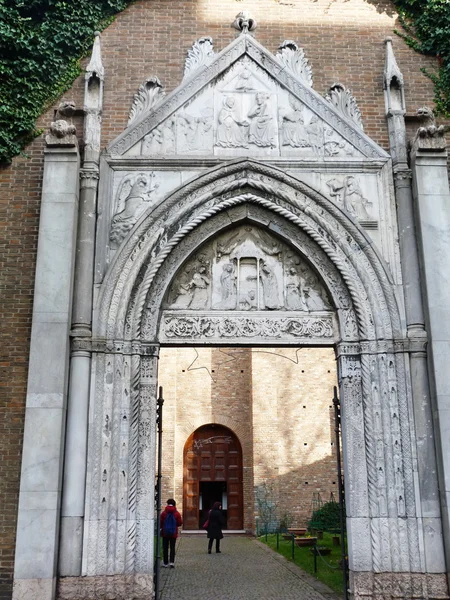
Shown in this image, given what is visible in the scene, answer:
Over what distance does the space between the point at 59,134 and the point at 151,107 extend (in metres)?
1.46

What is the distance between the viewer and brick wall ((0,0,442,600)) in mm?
8656

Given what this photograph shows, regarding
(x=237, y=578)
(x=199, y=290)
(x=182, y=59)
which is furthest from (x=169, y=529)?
(x=182, y=59)

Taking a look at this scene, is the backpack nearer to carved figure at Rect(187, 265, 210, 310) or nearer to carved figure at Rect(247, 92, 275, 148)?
carved figure at Rect(187, 265, 210, 310)

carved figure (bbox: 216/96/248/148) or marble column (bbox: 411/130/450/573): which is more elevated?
carved figure (bbox: 216/96/248/148)

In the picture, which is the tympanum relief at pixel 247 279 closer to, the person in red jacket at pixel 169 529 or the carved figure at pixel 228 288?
the carved figure at pixel 228 288

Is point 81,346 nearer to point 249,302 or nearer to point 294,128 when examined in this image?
point 249,302

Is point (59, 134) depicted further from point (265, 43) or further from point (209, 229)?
point (265, 43)

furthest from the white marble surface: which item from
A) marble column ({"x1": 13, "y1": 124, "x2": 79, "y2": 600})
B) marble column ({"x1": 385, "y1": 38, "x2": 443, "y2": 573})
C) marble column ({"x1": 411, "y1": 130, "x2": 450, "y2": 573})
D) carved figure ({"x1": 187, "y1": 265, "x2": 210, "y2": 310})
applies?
marble column ({"x1": 13, "y1": 124, "x2": 79, "y2": 600})

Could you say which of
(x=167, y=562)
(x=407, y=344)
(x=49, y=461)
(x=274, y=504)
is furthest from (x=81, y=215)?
(x=274, y=504)

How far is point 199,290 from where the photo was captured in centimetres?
877

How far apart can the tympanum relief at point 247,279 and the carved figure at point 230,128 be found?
3.99 ft

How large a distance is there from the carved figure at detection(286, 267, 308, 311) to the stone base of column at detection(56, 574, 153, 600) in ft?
12.9

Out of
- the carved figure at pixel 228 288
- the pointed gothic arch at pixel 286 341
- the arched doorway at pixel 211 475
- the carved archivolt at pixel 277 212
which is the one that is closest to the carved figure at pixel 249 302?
the carved figure at pixel 228 288

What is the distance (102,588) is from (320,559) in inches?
252
